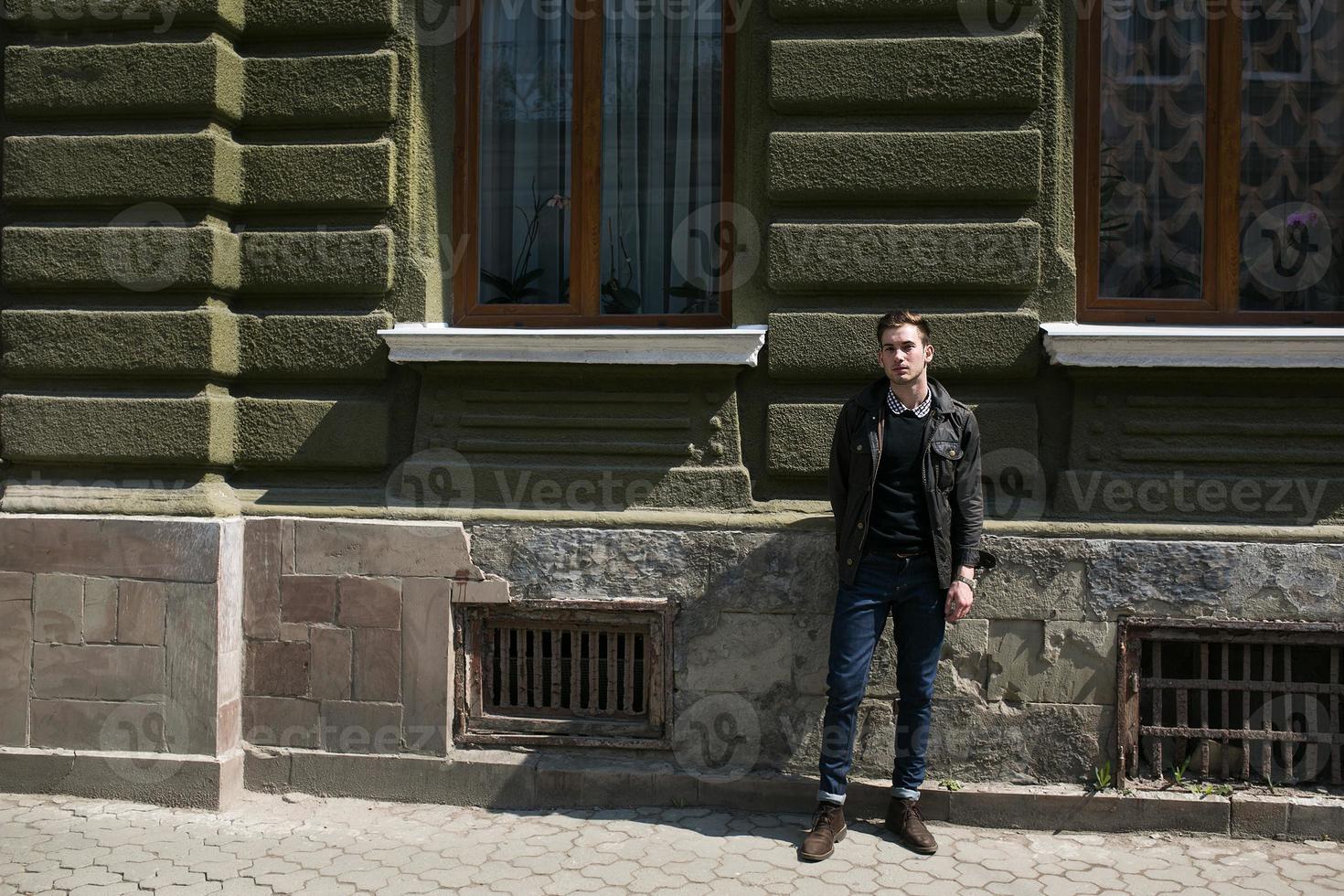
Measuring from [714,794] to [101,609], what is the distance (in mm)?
2753

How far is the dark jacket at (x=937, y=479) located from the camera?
4137 mm

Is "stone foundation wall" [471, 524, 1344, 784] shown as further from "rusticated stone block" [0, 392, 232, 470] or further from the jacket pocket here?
"rusticated stone block" [0, 392, 232, 470]

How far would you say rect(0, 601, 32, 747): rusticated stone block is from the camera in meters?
4.86

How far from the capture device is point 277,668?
4.89 meters

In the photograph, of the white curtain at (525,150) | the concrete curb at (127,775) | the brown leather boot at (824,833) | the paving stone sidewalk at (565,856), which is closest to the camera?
the paving stone sidewalk at (565,856)

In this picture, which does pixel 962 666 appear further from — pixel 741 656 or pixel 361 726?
pixel 361 726


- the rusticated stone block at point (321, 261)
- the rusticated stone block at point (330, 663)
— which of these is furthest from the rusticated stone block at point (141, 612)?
the rusticated stone block at point (321, 261)

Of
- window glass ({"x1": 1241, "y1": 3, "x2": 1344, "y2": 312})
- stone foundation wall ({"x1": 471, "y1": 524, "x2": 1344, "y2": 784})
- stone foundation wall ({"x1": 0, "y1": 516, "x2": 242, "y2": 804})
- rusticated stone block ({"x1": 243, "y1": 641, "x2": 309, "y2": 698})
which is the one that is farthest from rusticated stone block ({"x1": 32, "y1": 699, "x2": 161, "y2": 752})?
window glass ({"x1": 1241, "y1": 3, "x2": 1344, "y2": 312})

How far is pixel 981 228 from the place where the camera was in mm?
4598

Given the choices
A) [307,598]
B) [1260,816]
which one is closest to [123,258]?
[307,598]

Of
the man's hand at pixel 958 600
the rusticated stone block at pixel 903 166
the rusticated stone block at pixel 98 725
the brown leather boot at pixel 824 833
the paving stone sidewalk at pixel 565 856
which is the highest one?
the rusticated stone block at pixel 903 166

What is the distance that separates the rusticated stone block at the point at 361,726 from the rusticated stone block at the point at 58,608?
1.15m

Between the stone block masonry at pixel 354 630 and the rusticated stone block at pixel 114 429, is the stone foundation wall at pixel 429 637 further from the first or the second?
the rusticated stone block at pixel 114 429

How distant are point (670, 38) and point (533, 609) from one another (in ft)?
8.75
